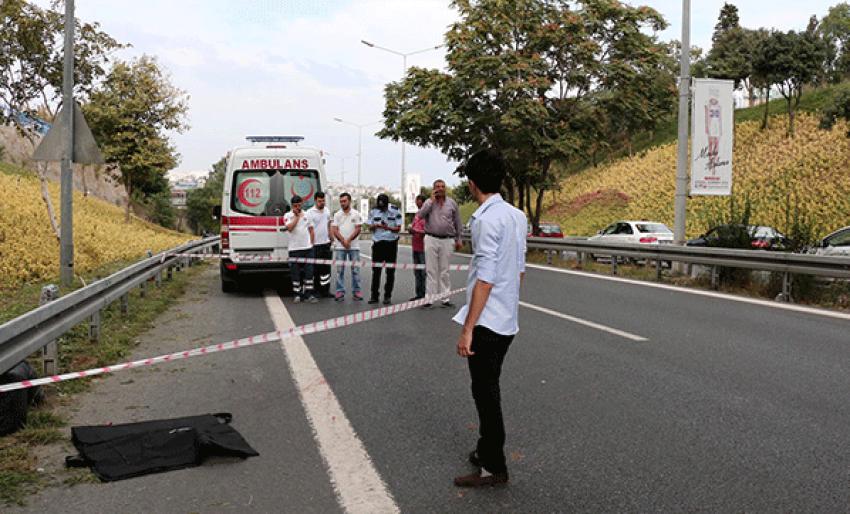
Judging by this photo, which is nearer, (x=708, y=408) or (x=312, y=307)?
(x=708, y=408)

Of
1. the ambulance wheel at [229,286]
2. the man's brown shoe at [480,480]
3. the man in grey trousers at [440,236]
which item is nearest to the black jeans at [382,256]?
the man in grey trousers at [440,236]

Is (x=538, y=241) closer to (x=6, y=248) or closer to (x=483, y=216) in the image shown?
(x=6, y=248)

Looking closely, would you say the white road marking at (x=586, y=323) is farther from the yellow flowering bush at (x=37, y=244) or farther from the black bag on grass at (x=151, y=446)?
the yellow flowering bush at (x=37, y=244)

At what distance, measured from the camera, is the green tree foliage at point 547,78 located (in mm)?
22797

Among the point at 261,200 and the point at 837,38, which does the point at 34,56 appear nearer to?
the point at 261,200

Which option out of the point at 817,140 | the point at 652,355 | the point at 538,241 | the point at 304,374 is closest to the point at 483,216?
the point at 304,374

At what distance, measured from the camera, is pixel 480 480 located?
3.83m

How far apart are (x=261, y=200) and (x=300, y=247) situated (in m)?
1.42

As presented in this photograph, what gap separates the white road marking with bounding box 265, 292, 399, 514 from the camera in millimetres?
3654

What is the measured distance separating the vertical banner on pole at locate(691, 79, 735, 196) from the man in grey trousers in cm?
801

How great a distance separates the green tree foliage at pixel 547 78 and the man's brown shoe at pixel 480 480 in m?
19.0

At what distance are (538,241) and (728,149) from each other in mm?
5973

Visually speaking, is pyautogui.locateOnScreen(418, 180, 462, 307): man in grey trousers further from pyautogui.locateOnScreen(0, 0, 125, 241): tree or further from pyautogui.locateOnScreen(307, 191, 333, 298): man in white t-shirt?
pyautogui.locateOnScreen(0, 0, 125, 241): tree

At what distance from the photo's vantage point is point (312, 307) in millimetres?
11320
